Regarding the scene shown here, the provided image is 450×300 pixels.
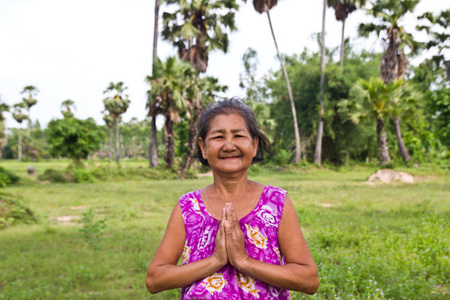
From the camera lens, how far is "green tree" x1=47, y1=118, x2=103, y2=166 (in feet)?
67.6

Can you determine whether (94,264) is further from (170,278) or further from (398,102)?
(398,102)

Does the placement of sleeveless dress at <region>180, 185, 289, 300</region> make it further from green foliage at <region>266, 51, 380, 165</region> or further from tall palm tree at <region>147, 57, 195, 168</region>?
green foliage at <region>266, 51, 380, 165</region>

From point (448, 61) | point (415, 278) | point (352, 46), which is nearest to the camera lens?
point (415, 278)

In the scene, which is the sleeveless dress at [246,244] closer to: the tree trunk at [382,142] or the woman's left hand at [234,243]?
the woman's left hand at [234,243]

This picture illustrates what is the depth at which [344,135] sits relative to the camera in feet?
97.1

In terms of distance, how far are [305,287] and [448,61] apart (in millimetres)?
22671

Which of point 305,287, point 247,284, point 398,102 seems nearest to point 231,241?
point 247,284

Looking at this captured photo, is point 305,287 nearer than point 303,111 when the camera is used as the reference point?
Yes

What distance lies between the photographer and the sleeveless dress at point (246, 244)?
1.37 metres

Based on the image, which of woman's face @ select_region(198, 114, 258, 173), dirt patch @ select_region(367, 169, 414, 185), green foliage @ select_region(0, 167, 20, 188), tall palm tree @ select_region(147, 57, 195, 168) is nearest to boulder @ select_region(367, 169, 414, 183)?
dirt patch @ select_region(367, 169, 414, 185)

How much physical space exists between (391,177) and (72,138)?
1717 centimetres

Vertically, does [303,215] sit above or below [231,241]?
below

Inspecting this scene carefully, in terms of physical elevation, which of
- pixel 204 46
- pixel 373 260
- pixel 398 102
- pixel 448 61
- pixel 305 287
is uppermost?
pixel 204 46

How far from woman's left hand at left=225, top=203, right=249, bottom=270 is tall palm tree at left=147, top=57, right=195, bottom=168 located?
18.3 m
